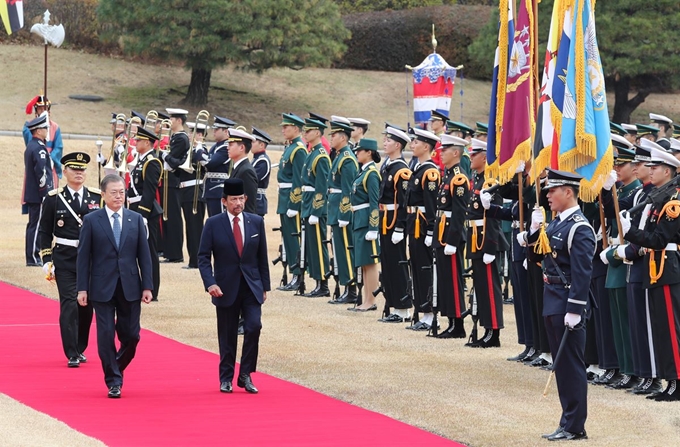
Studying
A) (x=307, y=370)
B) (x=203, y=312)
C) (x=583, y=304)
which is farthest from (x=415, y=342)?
(x=583, y=304)

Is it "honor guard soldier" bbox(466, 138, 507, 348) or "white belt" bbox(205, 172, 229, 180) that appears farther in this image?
Answer: "white belt" bbox(205, 172, 229, 180)

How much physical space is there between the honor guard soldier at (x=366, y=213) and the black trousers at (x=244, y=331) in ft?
15.5

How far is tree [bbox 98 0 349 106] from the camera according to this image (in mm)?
40750

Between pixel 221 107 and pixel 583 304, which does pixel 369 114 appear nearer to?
pixel 221 107

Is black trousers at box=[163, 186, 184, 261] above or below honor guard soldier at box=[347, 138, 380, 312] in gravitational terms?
below

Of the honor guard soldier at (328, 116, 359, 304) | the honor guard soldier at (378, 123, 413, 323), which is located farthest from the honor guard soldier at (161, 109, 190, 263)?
the honor guard soldier at (378, 123, 413, 323)

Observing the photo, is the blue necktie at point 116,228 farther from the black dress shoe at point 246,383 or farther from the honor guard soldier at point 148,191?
the honor guard soldier at point 148,191

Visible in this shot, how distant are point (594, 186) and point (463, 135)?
5105 millimetres

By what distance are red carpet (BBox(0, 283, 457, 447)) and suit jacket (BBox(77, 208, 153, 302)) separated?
0.84 metres

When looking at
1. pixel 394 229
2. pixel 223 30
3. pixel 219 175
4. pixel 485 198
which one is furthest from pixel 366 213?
pixel 223 30

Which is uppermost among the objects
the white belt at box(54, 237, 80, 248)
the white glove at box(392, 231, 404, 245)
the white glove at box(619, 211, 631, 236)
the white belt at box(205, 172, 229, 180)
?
the white glove at box(619, 211, 631, 236)

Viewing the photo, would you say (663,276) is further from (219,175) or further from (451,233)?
(219,175)

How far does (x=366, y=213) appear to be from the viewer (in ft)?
50.3

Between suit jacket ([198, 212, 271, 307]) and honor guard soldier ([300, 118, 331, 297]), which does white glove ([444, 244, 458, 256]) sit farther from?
honor guard soldier ([300, 118, 331, 297])
